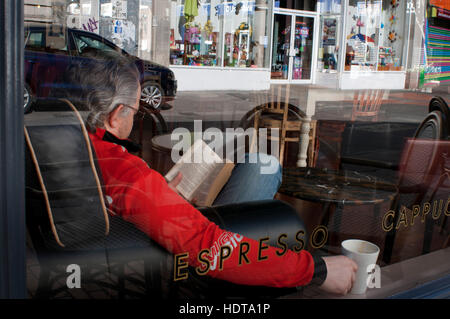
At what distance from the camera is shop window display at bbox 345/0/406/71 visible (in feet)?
9.40

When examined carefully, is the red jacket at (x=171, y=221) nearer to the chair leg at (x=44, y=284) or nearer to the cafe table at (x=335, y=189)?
the chair leg at (x=44, y=284)

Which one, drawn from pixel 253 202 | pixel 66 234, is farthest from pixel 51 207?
pixel 253 202

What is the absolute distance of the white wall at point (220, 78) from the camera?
1.88 m

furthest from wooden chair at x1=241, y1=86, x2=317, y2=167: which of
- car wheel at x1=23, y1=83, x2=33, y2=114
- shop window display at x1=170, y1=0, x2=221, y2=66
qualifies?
car wheel at x1=23, y1=83, x2=33, y2=114

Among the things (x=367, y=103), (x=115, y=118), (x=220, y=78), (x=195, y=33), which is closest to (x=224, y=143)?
(x=220, y=78)

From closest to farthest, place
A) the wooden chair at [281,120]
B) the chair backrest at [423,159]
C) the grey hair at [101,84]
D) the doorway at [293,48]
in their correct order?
the grey hair at [101,84]
the doorway at [293,48]
the chair backrest at [423,159]
the wooden chair at [281,120]

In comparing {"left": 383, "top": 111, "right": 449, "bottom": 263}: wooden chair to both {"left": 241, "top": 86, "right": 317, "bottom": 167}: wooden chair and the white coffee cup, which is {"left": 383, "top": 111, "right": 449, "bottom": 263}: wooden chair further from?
the white coffee cup

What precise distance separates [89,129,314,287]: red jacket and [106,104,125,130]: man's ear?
51mm

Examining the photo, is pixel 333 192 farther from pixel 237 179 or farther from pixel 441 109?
pixel 441 109

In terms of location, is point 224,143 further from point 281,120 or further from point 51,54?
point 51,54

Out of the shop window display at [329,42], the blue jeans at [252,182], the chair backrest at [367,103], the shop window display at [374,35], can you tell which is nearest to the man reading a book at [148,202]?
the blue jeans at [252,182]

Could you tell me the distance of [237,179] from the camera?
2.00 metres

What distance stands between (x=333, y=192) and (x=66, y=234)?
1.36 meters

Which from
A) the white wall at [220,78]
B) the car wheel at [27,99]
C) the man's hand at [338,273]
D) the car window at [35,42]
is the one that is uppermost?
the car window at [35,42]
